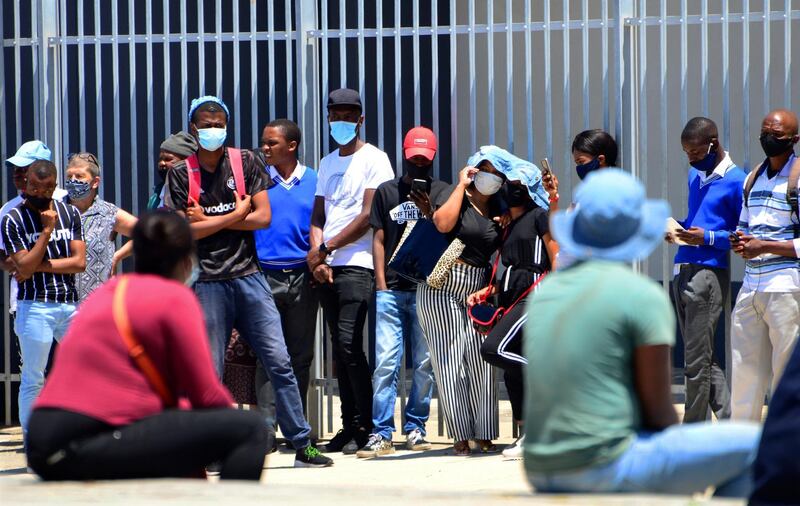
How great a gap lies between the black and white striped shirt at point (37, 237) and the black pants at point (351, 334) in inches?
58.4

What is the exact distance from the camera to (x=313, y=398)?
8.21 m

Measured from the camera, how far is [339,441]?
25.7 feet

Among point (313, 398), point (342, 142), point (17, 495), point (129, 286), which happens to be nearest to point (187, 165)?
point (342, 142)

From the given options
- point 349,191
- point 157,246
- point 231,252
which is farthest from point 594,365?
point 349,191

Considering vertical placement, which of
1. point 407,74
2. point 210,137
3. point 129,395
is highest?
point 407,74

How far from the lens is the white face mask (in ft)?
24.2

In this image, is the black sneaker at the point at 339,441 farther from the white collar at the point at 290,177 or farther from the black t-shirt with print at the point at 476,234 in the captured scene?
the white collar at the point at 290,177

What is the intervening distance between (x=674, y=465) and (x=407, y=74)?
24.4 ft

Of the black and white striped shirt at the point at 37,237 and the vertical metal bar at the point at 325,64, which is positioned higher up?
the vertical metal bar at the point at 325,64

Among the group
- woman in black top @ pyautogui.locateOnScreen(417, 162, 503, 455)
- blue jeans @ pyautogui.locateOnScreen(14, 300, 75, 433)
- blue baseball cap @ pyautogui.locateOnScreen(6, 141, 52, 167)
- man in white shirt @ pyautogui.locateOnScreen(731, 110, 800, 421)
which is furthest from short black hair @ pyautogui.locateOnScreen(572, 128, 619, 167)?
blue baseball cap @ pyautogui.locateOnScreen(6, 141, 52, 167)

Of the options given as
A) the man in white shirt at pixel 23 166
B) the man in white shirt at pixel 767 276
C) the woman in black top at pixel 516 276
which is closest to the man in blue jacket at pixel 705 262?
the man in white shirt at pixel 767 276

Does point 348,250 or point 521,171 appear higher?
point 521,171

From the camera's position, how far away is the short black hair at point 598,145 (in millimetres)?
7449

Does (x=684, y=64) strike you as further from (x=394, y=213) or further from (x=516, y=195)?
(x=394, y=213)
